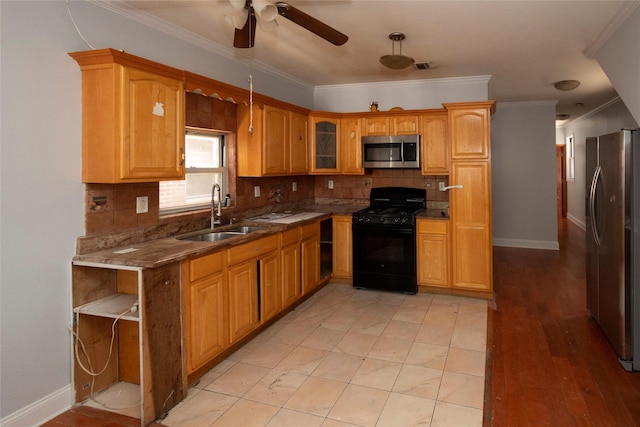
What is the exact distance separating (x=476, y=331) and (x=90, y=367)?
2.92 m

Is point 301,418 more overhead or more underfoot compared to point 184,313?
more underfoot

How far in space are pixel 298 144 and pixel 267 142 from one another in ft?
2.33

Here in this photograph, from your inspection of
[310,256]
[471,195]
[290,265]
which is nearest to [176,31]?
[290,265]

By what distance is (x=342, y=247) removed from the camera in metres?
5.04

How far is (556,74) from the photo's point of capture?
16.7 ft

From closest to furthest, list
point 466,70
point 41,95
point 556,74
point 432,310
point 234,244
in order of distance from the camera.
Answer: point 41,95 → point 234,244 → point 432,310 → point 466,70 → point 556,74

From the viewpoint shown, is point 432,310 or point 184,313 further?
point 432,310

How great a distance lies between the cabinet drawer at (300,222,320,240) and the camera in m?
4.23

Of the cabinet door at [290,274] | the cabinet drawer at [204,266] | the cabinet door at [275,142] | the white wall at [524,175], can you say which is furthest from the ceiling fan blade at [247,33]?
the white wall at [524,175]

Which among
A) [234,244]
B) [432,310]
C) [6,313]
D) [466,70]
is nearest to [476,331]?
[432,310]

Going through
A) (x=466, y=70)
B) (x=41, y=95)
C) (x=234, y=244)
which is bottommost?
(x=234, y=244)

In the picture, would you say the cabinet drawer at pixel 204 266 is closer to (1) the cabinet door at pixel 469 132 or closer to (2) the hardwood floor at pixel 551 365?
(2) the hardwood floor at pixel 551 365

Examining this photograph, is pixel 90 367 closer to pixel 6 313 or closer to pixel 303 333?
pixel 6 313

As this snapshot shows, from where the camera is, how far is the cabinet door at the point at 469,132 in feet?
14.3
